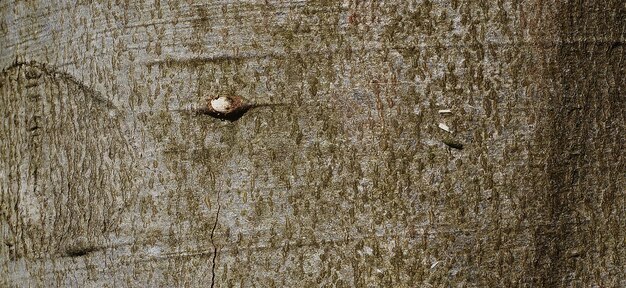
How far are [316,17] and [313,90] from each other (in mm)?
95

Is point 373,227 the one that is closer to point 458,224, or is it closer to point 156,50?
point 458,224

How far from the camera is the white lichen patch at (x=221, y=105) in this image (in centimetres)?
107

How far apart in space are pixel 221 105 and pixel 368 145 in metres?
0.20

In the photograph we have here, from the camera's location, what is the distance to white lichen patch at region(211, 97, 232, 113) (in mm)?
1065

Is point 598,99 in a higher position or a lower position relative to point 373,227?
higher

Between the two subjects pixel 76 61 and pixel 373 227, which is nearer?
pixel 373 227

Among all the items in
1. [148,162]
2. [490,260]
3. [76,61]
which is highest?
[76,61]

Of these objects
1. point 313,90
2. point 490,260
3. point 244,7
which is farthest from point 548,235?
point 244,7

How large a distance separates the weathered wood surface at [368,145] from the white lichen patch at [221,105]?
0.06 ft

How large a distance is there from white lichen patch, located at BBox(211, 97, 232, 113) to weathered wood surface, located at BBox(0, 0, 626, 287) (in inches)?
0.8

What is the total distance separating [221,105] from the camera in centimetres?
107

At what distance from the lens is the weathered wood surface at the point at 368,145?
1.06 metres

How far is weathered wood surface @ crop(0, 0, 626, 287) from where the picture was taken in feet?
3.49

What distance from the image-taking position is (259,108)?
107 centimetres
